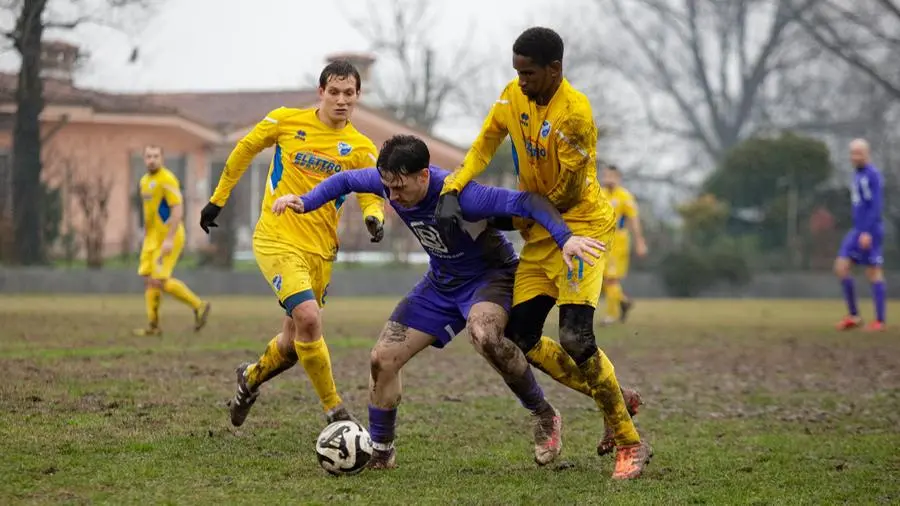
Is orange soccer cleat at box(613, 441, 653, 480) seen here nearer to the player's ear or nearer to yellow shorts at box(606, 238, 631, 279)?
the player's ear

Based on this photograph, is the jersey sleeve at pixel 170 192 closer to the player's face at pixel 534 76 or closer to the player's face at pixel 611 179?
the player's face at pixel 611 179

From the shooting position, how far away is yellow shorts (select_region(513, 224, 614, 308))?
700cm

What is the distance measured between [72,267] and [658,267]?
14.3 m

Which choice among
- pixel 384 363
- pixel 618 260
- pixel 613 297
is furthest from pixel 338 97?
pixel 618 260

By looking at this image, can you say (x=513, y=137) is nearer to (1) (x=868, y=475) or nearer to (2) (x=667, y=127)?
(1) (x=868, y=475)

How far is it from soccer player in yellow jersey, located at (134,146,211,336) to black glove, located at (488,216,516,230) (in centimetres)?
919

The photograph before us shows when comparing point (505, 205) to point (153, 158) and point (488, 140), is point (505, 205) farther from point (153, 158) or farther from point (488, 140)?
point (153, 158)

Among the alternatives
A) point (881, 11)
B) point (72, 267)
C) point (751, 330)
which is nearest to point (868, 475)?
point (751, 330)

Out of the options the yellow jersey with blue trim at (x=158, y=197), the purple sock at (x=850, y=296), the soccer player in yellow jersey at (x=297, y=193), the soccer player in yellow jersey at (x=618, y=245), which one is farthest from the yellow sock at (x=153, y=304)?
the purple sock at (x=850, y=296)

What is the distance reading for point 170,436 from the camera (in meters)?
7.69

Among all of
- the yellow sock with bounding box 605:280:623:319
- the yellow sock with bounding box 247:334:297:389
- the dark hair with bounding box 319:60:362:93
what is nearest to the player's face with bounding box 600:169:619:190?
the yellow sock with bounding box 605:280:623:319

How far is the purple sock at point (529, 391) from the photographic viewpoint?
728 centimetres

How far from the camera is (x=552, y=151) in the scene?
7.05 metres

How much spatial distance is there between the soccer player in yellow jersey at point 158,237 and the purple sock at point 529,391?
9.06 metres
